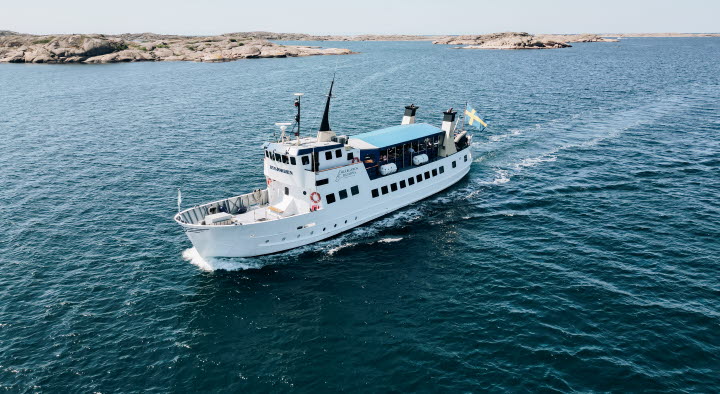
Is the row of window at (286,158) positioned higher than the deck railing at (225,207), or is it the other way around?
the row of window at (286,158)

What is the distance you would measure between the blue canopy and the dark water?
806 centimetres

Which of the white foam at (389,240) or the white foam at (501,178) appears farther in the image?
the white foam at (501,178)

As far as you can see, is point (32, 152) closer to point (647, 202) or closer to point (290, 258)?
point (290, 258)

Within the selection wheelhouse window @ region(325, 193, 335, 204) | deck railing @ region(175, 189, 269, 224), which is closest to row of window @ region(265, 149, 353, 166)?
wheelhouse window @ region(325, 193, 335, 204)

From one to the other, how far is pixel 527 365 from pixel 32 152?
7659 centimetres

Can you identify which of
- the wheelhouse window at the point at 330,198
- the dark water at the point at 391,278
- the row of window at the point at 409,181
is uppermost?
the wheelhouse window at the point at 330,198

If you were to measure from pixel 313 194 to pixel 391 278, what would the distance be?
36.3 ft

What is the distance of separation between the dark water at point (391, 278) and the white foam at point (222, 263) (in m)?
0.36

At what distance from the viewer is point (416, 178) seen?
163 ft

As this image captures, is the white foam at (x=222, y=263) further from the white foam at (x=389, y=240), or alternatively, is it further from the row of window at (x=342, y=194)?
the white foam at (x=389, y=240)

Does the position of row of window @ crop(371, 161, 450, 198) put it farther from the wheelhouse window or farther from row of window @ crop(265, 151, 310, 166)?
row of window @ crop(265, 151, 310, 166)

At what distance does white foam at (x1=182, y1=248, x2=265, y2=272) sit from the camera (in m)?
37.1

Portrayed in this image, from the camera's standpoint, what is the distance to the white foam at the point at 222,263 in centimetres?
3706

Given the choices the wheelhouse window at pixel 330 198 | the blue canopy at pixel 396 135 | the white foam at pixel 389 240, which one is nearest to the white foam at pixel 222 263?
the wheelhouse window at pixel 330 198
